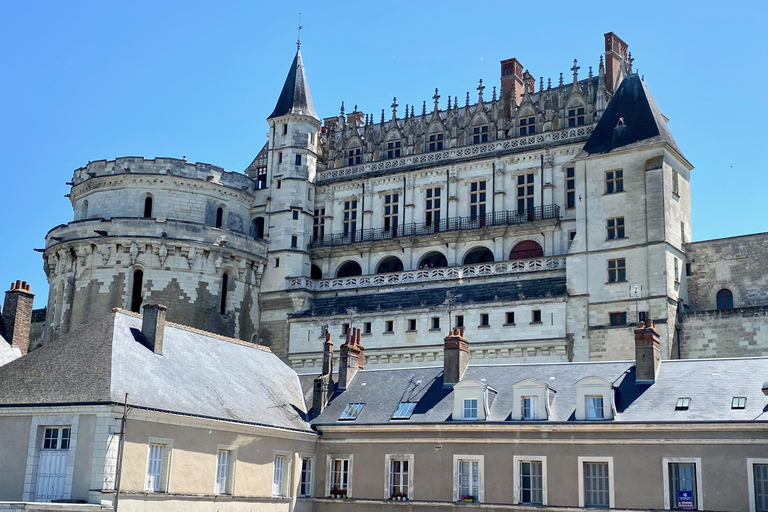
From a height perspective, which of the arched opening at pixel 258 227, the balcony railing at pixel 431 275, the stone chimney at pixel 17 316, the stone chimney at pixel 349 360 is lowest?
the stone chimney at pixel 349 360

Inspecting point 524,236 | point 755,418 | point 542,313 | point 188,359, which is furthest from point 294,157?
point 755,418

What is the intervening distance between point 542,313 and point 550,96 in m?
11.0

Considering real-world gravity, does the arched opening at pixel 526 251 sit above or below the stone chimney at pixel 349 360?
above

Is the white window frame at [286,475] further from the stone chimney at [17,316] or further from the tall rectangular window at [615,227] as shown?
the tall rectangular window at [615,227]

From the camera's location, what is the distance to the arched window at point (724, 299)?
123 feet

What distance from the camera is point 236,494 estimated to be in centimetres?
2508

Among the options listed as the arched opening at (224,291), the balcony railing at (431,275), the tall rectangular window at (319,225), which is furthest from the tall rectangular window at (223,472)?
the tall rectangular window at (319,225)

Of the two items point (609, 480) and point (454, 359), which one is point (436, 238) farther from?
point (609, 480)

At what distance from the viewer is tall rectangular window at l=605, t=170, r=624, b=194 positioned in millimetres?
38219

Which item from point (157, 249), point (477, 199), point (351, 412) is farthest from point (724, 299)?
point (157, 249)

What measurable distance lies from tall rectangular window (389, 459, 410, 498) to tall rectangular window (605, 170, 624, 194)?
16.5 m

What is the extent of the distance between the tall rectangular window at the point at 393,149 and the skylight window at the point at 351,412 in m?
21.0

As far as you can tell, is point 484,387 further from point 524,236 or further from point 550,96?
point 550,96

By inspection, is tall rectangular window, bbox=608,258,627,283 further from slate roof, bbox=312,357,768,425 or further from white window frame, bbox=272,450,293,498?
white window frame, bbox=272,450,293,498
